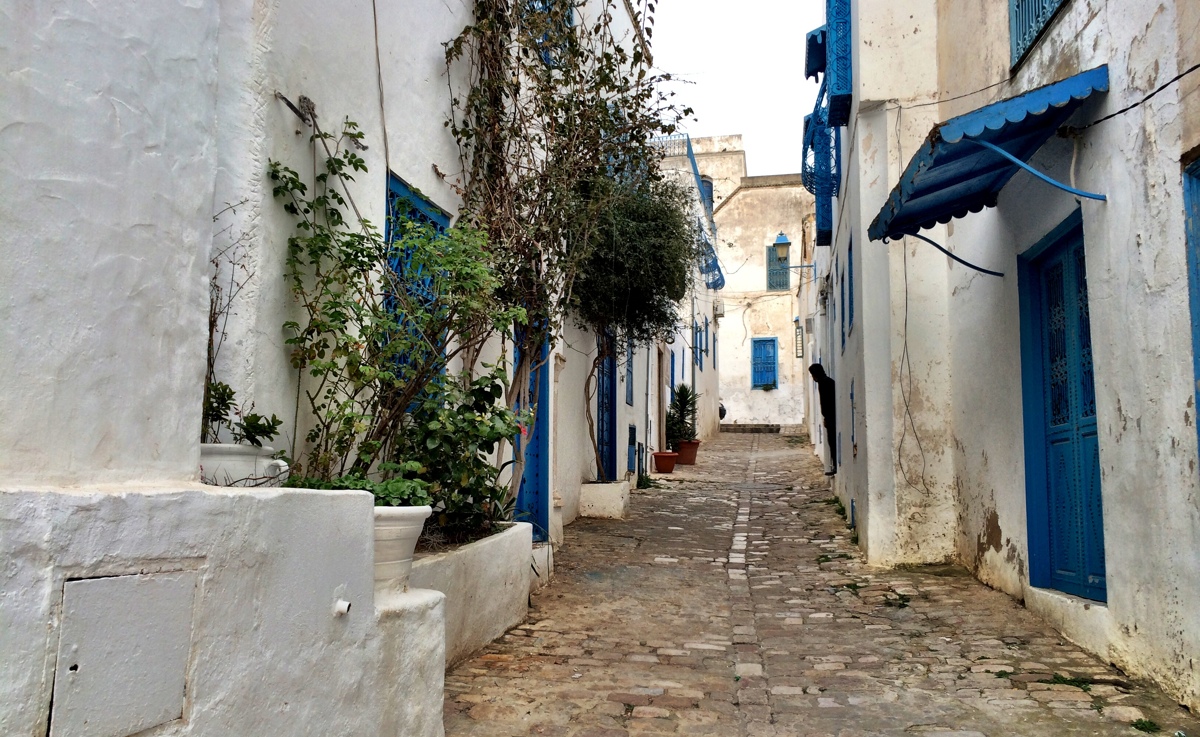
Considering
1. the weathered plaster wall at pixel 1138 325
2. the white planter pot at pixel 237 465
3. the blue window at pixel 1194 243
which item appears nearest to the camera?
the white planter pot at pixel 237 465

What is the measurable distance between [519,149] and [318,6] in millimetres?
2449

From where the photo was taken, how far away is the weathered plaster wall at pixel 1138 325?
3.98 m

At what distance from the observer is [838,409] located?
1213cm

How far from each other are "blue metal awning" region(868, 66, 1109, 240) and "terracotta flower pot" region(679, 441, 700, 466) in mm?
12776

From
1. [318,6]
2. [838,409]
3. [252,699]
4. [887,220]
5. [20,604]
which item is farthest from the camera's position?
[838,409]

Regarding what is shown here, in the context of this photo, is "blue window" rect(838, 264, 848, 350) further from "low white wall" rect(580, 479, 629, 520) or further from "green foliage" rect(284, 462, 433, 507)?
"green foliage" rect(284, 462, 433, 507)

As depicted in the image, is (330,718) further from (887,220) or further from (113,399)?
(887,220)

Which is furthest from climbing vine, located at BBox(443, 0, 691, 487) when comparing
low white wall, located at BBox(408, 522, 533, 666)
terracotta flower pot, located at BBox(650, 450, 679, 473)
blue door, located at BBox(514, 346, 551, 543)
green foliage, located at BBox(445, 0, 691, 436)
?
terracotta flower pot, located at BBox(650, 450, 679, 473)

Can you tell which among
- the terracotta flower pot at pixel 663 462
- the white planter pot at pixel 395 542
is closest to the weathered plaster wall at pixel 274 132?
the white planter pot at pixel 395 542

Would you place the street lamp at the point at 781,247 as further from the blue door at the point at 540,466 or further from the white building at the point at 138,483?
the white building at the point at 138,483

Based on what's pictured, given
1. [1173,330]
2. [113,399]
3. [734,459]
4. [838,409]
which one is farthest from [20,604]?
[734,459]

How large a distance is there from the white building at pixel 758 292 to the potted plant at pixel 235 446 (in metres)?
27.5

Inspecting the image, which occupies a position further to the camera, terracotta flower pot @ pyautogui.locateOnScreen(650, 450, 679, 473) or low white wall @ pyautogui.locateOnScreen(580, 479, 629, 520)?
terracotta flower pot @ pyautogui.locateOnScreen(650, 450, 679, 473)

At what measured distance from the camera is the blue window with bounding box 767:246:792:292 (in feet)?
101
